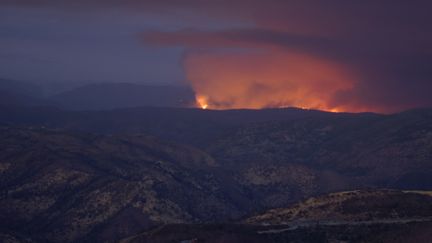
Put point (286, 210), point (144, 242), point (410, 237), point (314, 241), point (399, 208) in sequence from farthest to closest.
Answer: point (286, 210), point (399, 208), point (144, 242), point (314, 241), point (410, 237)

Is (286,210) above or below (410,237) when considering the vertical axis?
above

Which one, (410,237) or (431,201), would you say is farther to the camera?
(431,201)

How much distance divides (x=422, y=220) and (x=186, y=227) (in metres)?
53.2

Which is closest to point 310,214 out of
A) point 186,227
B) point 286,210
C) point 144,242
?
point 286,210

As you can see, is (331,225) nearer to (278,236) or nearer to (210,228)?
(278,236)

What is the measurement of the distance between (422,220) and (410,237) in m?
20.5

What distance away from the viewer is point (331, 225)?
166 meters

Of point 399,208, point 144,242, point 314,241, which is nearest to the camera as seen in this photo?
point 314,241

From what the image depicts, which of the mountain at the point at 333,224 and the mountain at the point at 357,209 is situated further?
the mountain at the point at 357,209

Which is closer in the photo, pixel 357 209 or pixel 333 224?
Answer: pixel 333 224

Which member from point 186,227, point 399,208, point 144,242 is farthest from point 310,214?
point 144,242

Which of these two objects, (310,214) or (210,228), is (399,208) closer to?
(310,214)

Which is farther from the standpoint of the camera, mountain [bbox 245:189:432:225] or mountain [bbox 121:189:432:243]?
mountain [bbox 245:189:432:225]

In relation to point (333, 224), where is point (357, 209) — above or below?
above
